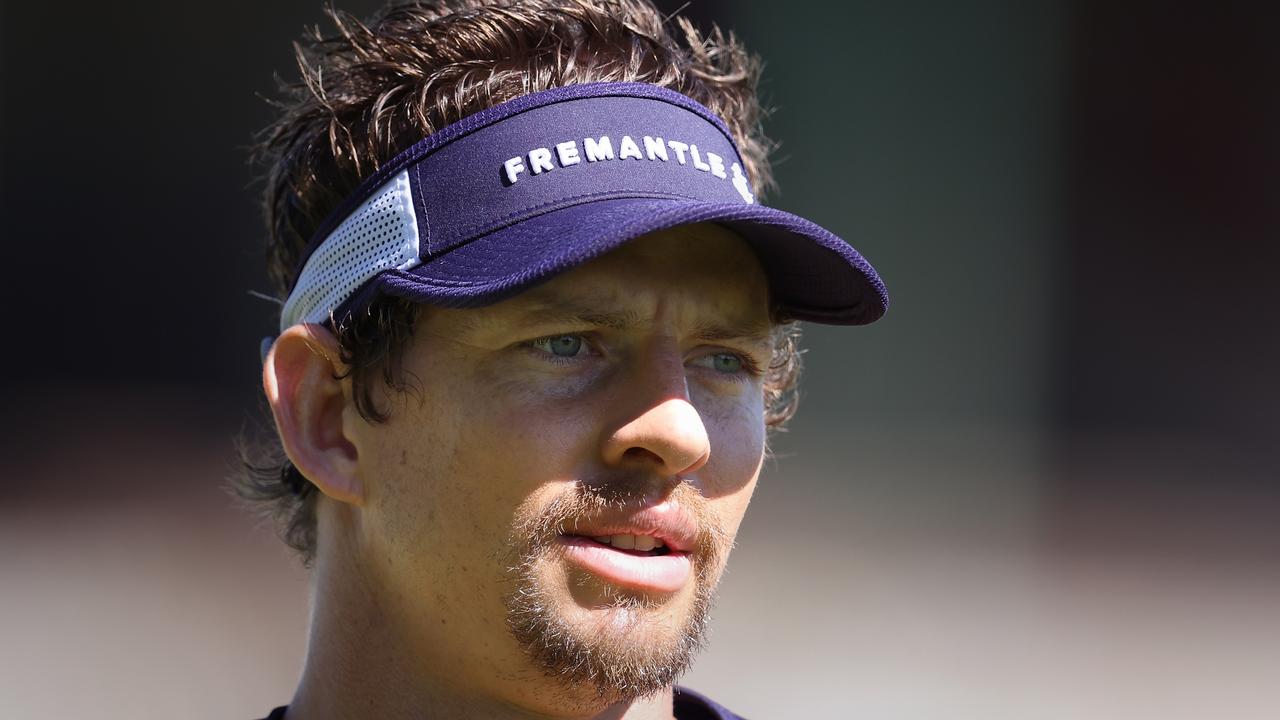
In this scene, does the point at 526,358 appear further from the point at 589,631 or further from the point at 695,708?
the point at 695,708

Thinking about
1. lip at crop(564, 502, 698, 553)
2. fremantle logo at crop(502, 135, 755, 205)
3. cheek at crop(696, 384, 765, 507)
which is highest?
fremantle logo at crop(502, 135, 755, 205)

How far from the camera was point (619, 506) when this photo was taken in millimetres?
1432

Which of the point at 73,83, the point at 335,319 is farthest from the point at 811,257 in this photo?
the point at 73,83

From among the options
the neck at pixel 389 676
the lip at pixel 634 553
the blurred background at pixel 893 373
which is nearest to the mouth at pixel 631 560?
the lip at pixel 634 553

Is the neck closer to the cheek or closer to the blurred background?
the cheek

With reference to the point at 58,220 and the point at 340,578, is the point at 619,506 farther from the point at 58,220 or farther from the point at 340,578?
the point at 58,220

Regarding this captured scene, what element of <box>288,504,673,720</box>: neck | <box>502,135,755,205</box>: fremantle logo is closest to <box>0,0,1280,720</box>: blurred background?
<box>288,504,673,720</box>: neck

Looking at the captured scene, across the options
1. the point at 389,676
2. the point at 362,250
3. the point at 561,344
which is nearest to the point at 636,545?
the point at 561,344

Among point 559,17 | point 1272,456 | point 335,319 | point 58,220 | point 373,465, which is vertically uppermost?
point 1272,456

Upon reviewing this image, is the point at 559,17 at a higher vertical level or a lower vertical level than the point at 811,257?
higher

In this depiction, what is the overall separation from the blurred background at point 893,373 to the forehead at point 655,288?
2.58 m

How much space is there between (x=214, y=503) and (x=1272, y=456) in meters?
4.04

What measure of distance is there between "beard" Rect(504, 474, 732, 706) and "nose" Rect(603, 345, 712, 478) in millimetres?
30

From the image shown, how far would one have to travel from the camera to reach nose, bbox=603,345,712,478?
1.42m
